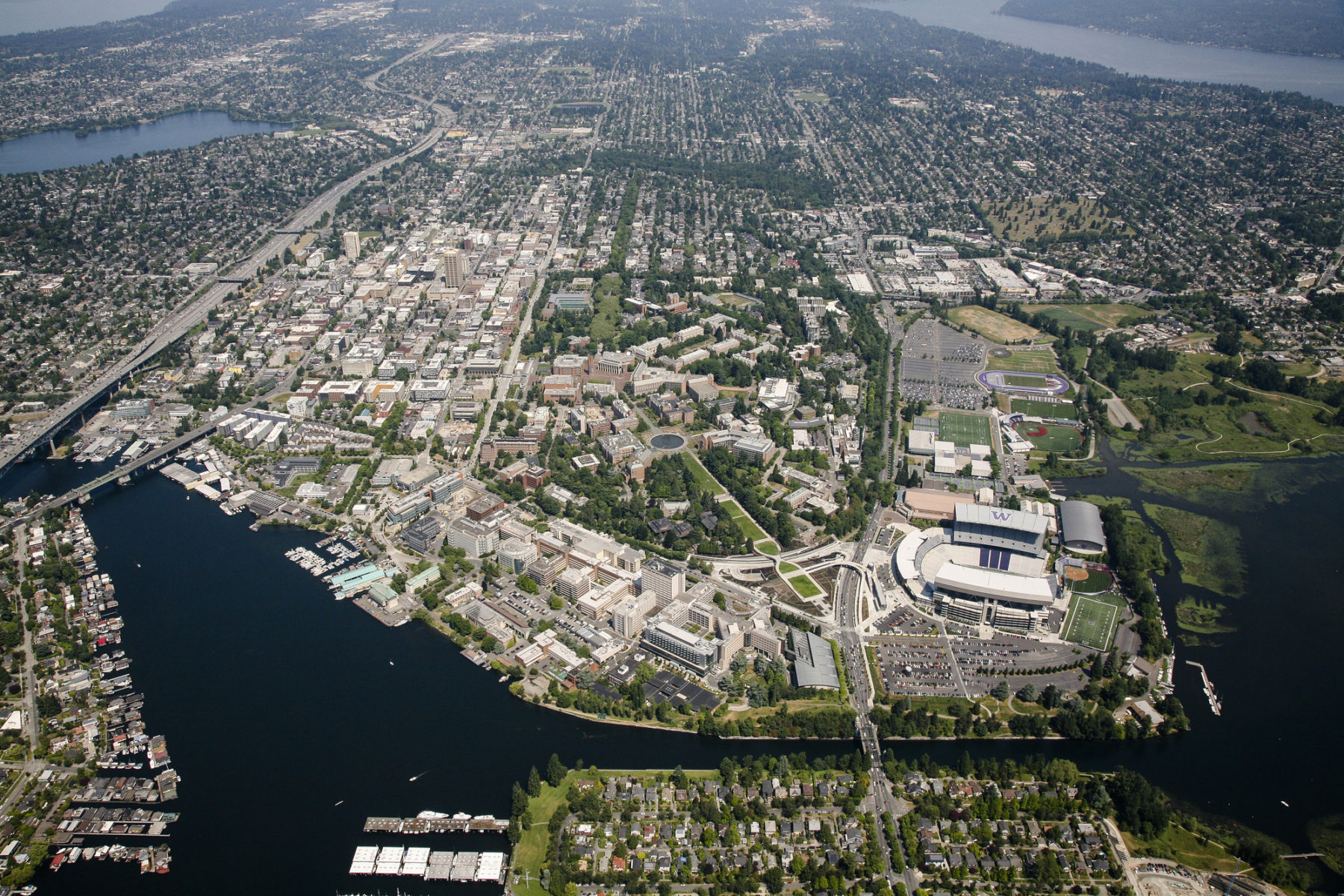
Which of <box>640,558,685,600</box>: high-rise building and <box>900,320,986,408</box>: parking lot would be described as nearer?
<box>640,558,685,600</box>: high-rise building

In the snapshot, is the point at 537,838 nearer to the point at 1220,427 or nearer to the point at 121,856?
the point at 121,856

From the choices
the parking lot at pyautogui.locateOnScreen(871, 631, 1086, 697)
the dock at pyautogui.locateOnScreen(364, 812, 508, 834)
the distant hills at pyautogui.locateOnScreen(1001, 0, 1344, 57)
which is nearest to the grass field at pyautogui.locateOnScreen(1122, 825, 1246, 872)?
the parking lot at pyautogui.locateOnScreen(871, 631, 1086, 697)

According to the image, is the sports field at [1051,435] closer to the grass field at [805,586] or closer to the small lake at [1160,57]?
the grass field at [805,586]

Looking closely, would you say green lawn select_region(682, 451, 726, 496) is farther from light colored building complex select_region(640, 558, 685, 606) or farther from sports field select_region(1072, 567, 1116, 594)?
sports field select_region(1072, 567, 1116, 594)

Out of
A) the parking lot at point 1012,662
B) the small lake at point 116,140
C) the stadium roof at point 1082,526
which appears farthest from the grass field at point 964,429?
the small lake at point 116,140

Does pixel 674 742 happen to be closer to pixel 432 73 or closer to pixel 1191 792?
pixel 1191 792

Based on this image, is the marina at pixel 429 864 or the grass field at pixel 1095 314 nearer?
the marina at pixel 429 864

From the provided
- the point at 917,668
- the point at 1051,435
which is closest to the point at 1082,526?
the point at 1051,435
